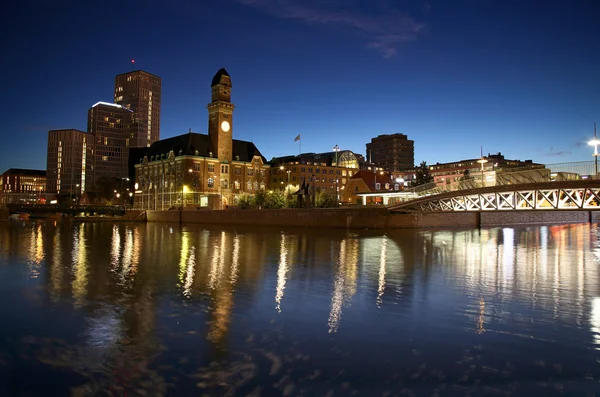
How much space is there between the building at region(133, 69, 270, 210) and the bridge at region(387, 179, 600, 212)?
61.8m

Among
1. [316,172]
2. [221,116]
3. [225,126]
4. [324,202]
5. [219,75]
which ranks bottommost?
[324,202]

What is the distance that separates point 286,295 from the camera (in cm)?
1705

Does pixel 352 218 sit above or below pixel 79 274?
above

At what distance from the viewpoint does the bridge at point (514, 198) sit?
1586 inches

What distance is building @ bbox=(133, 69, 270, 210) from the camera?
118 meters

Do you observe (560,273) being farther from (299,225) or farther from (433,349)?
(299,225)

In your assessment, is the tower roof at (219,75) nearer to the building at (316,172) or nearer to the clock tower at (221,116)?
the clock tower at (221,116)

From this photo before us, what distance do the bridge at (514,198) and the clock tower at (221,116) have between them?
6698cm

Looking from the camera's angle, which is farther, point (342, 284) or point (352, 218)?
point (352, 218)

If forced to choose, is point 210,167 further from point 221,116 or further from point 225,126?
point 221,116

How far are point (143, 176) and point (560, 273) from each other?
429 feet

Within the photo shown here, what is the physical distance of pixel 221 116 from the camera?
120 meters

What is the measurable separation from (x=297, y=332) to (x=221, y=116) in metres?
113

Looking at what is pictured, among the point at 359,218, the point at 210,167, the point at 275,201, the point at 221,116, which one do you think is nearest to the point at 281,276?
the point at 359,218
